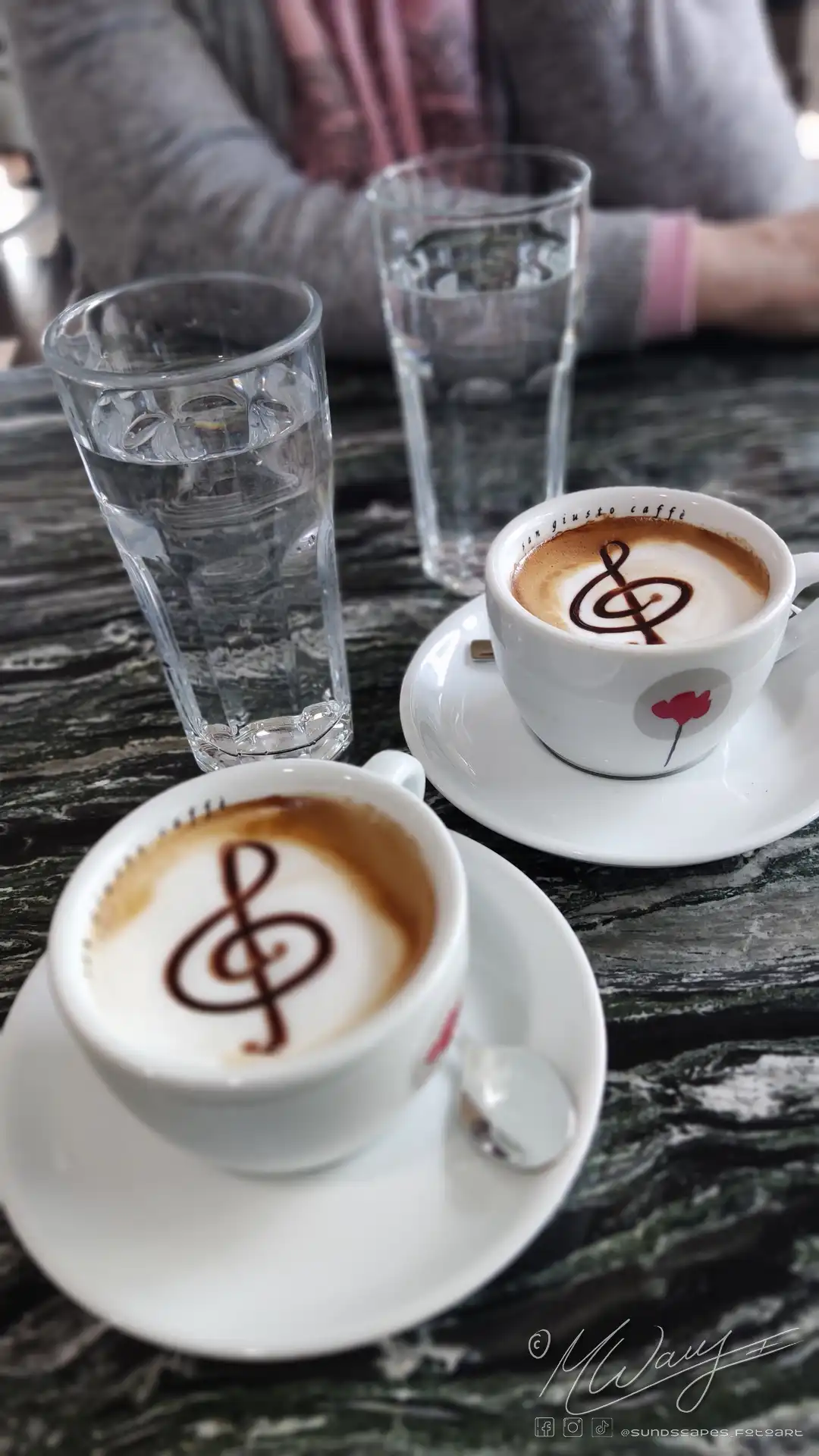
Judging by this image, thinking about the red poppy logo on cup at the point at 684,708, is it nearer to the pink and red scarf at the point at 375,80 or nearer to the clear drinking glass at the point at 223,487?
the clear drinking glass at the point at 223,487

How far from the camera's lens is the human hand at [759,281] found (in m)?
1.05

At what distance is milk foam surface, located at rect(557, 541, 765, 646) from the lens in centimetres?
56

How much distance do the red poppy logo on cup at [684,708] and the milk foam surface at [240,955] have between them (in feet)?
0.63

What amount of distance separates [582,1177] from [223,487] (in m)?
0.42

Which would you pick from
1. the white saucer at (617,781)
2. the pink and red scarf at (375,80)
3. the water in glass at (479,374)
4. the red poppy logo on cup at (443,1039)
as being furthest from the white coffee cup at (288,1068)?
the pink and red scarf at (375,80)

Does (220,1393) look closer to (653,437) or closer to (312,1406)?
(312,1406)

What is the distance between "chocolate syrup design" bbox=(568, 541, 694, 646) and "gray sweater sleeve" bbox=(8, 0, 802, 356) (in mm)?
538

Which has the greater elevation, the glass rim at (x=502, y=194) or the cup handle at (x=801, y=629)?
the glass rim at (x=502, y=194)

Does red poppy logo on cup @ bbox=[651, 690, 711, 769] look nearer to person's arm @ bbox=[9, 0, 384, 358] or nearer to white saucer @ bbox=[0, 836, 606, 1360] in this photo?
white saucer @ bbox=[0, 836, 606, 1360]

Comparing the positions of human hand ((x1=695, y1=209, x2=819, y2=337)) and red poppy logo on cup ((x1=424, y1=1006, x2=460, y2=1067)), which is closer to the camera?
red poppy logo on cup ((x1=424, y1=1006, x2=460, y2=1067))

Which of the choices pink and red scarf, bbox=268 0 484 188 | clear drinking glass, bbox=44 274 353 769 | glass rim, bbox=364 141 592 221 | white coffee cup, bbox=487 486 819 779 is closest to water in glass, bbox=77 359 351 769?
clear drinking glass, bbox=44 274 353 769

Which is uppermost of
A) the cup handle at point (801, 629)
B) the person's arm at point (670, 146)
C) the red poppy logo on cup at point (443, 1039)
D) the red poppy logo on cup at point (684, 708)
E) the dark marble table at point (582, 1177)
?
the person's arm at point (670, 146)

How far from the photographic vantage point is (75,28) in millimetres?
1038

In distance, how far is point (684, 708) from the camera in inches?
21.2
